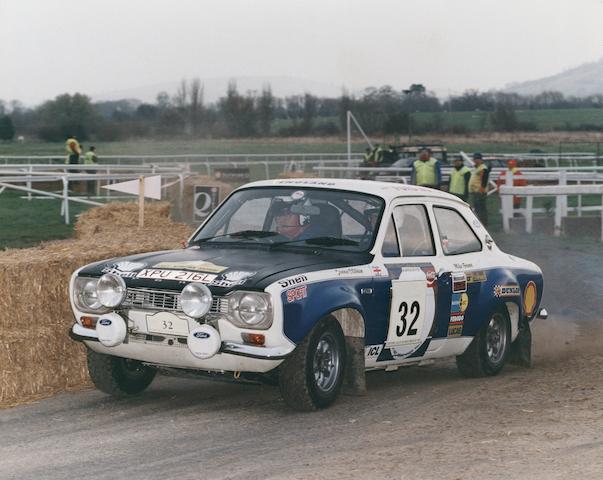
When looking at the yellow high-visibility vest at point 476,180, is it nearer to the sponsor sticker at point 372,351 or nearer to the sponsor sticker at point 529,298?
the sponsor sticker at point 529,298

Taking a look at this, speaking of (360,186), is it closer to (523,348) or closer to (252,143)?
(523,348)

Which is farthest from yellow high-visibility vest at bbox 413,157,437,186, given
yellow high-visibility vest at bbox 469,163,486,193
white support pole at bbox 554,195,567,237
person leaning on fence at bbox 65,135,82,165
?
person leaning on fence at bbox 65,135,82,165

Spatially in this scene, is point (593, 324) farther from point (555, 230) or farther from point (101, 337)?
point (555, 230)

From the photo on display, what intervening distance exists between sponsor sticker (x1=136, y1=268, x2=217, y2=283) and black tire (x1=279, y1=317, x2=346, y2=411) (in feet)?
2.46

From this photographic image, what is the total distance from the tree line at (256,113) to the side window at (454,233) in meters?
30.3

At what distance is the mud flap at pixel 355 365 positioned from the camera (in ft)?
28.3

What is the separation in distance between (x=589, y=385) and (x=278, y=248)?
2606 mm

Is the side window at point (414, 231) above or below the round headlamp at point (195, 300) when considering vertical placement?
above

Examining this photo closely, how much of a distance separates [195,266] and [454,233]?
2635 millimetres

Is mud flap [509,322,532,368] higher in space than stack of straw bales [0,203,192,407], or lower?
lower

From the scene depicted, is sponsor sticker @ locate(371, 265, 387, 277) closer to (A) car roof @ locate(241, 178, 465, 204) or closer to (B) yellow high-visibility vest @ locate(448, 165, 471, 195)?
(A) car roof @ locate(241, 178, 465, 204)

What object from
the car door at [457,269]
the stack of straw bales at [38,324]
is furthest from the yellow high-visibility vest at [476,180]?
the stack of straw bales at [38,324]

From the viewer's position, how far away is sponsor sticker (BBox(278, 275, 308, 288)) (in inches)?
312

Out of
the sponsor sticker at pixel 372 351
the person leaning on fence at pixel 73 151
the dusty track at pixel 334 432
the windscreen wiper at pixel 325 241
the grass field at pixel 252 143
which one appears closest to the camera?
the dusty track at pixel 334 432
